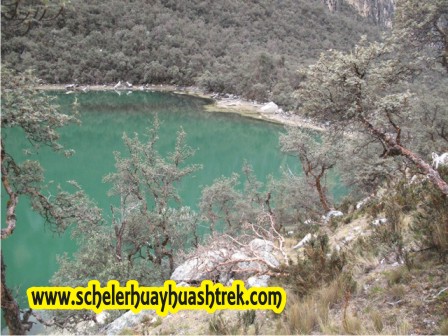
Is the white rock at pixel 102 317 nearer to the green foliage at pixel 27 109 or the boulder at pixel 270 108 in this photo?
the green foliage at pixel 27 109

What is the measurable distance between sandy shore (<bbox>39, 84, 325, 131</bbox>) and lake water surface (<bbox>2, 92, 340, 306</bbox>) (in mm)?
2667

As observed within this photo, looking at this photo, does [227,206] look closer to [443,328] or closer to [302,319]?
[302,319]

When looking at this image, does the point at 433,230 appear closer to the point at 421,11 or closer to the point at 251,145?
the point at 421,11

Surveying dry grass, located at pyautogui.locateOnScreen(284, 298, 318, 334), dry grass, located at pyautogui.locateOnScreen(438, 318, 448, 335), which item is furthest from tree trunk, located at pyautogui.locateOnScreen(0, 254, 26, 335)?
dry grass, located at pyautogui.locateOnScreen(438, 318, 448, 335)

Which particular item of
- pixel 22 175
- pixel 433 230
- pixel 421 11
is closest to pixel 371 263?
pixel 433 230

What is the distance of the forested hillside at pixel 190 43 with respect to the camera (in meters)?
78.2

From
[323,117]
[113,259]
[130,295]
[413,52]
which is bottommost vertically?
[113,259]

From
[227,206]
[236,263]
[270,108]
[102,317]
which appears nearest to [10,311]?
[236,263]

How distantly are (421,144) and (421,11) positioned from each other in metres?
9.33

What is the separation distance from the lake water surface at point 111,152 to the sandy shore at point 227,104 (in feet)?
8.75

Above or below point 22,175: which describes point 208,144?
below

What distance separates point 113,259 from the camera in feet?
39.0

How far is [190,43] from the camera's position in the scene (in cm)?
10100

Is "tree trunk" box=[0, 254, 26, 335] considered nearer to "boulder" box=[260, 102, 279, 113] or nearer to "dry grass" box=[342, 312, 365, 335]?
"dry grass" box=[342, 312, 365, 335]
